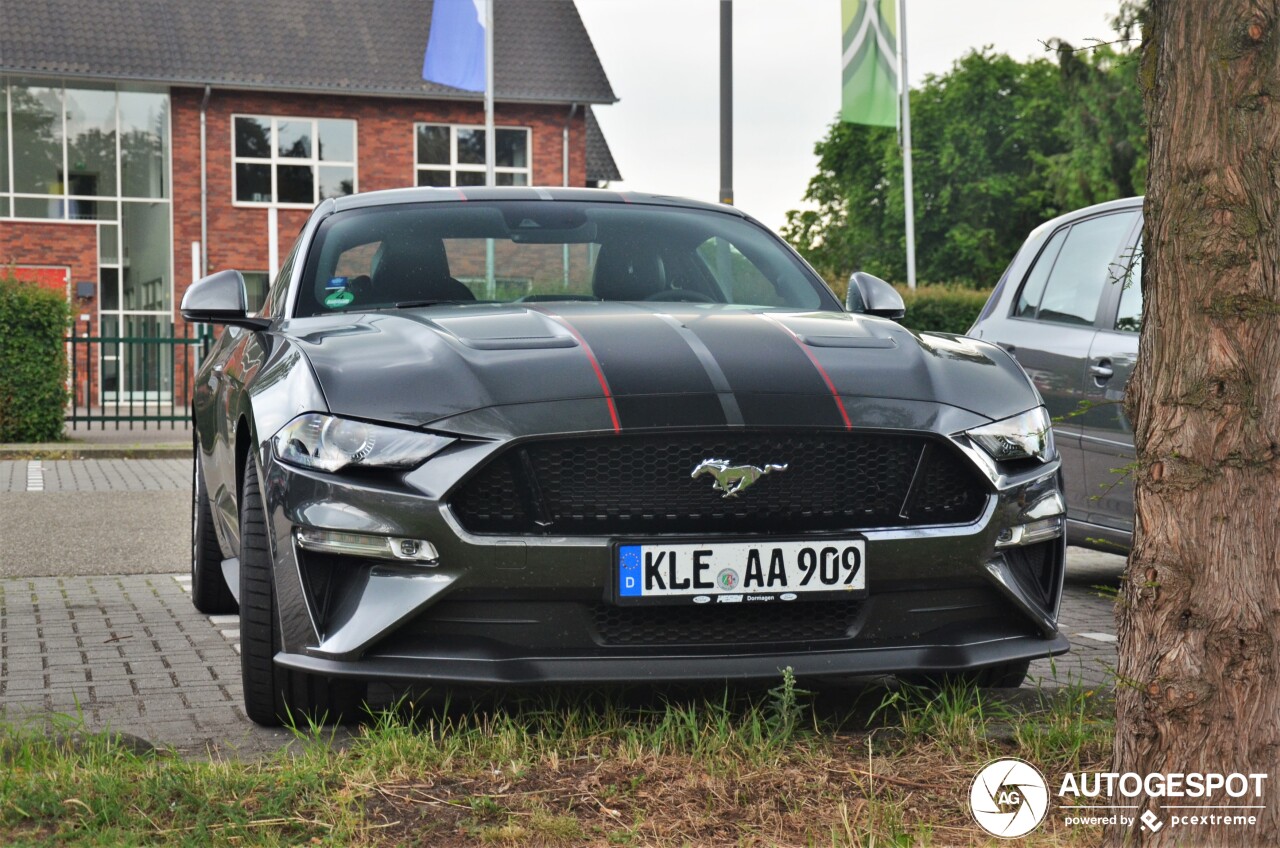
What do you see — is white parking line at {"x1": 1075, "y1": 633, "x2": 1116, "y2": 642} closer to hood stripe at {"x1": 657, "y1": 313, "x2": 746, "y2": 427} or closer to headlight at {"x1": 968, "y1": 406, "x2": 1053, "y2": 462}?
headlight at {"x1": 968, "y1": 406, "x2": 1053, "y2": 462}

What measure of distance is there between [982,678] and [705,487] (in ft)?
4.06

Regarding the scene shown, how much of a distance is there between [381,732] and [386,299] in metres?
1.67

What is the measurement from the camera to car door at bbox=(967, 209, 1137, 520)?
23.2 feet

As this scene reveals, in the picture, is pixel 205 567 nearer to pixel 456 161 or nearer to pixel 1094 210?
pixel 1094 210

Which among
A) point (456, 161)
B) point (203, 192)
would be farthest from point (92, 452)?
point (456, 161)

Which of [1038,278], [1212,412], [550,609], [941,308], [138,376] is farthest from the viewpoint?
[138,376]

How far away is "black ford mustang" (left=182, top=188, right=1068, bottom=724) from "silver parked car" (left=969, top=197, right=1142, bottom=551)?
2.56 metres

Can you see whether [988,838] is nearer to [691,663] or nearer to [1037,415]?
[691,663]

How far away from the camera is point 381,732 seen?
152 inches

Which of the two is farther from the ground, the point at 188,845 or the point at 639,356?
the point at 639,356

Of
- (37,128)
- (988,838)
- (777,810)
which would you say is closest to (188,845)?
(777,810)

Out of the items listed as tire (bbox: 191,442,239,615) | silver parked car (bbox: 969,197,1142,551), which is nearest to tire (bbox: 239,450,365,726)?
tire (bbox: 191,442,239,615)

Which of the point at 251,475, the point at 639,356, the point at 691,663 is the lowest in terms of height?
the point at 691,663

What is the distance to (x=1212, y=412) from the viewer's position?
288 centimetres
